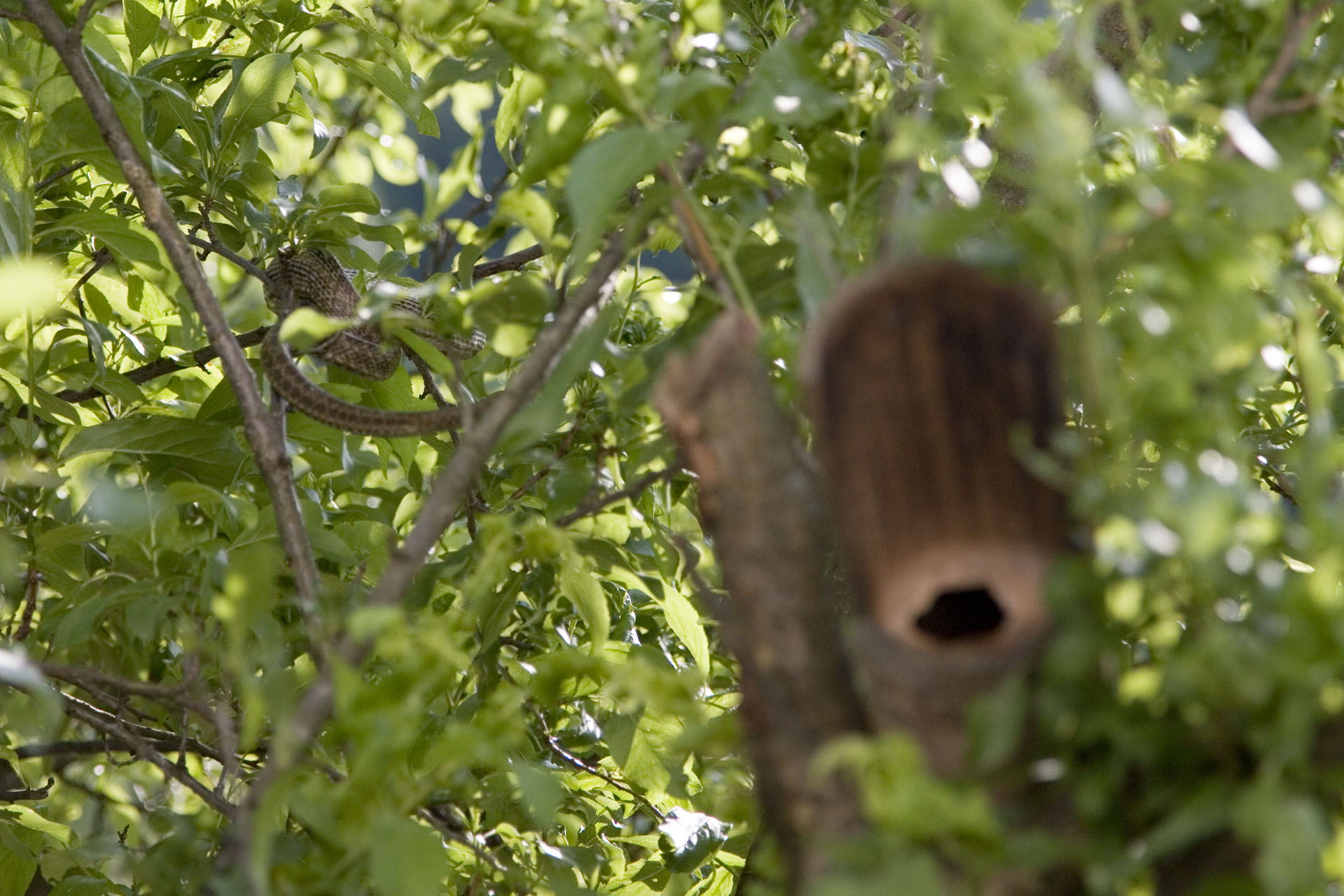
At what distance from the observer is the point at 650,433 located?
1.02 m

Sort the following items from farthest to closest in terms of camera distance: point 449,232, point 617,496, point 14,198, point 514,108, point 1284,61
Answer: point 449,232 < point 14,198 < point 514,108 < point 617,496 < point 1284,61

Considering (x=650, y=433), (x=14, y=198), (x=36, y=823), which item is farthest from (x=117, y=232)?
(x=36, y=823)

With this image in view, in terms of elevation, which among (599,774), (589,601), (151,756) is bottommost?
(599,774)

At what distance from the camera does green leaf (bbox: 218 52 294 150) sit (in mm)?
1335

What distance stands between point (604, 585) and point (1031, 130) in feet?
3.23

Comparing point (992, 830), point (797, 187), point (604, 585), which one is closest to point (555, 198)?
point (797, 187)

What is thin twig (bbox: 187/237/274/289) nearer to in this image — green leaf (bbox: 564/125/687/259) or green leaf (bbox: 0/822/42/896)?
green leaf (bbox: 0/822/42/896)

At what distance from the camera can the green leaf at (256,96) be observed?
4.38 ft

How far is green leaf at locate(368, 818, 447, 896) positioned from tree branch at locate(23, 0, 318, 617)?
0.45m

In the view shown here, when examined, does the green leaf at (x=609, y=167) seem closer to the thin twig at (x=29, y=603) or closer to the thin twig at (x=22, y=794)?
the thin twig at (x=29, y=603)

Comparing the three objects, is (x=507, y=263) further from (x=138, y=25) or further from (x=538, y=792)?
(x=538, y=792)

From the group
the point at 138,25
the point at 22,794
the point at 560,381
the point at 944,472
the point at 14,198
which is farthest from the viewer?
the point at 22,794

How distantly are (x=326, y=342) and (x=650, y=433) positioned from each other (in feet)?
1.68

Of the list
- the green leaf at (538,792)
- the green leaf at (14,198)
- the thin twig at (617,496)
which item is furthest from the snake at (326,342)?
the green leaf at (538,792)
